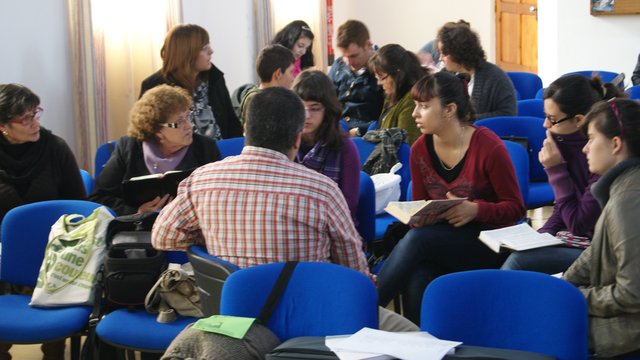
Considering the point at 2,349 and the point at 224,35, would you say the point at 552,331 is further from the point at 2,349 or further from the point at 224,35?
the point at 224,35

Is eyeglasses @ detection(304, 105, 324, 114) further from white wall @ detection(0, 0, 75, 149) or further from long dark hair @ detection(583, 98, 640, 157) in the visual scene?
white wall @ detection(0, 0, 75, 149)

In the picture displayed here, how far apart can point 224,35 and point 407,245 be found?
479cm

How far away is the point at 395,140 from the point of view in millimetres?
4727

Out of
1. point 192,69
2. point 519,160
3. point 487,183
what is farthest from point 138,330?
point 192,69

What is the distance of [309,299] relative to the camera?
267 cm

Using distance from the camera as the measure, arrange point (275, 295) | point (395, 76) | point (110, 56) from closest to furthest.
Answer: point (275, 295), point (395, 76), point (110, 56)

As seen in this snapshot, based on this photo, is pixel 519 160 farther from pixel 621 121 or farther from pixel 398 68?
pixel 621 121

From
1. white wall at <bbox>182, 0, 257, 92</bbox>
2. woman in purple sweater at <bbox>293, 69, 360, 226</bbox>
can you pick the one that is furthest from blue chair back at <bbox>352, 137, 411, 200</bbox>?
white wall at <bbox>182, 0, 257, 92</bbox>

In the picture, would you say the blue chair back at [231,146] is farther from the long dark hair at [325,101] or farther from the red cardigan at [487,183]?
the red cardigan at [487,183]

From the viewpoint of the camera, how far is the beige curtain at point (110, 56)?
6270 mm

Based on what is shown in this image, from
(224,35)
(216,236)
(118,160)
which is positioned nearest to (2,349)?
(118,160)

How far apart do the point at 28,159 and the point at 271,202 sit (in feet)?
6.32

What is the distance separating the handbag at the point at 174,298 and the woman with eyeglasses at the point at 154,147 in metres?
0.80

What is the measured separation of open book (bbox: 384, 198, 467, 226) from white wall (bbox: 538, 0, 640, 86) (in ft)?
19.7
